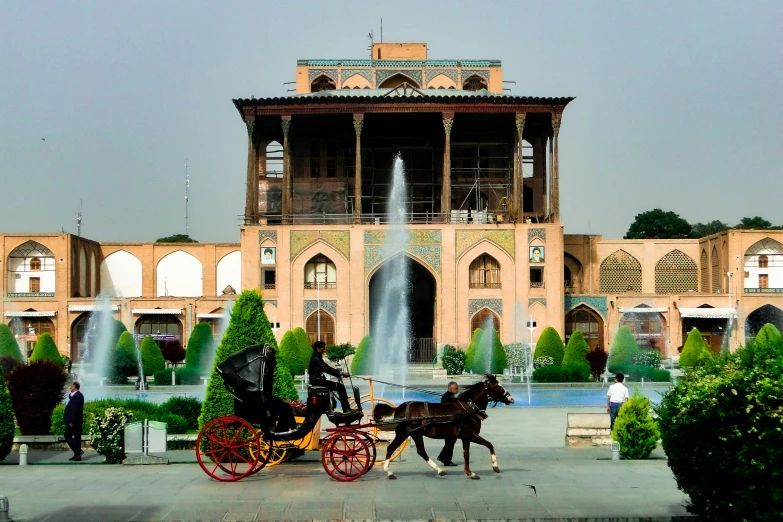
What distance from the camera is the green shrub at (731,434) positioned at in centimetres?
624

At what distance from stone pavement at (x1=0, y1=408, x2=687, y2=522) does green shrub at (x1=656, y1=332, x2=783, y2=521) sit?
2.89 feet

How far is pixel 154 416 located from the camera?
13.4m

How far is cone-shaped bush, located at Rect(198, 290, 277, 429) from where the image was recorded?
10.7 meters

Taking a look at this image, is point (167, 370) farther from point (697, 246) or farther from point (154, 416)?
point (697, 246)

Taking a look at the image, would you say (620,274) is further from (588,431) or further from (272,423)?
(272,423)

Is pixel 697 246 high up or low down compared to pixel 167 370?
up

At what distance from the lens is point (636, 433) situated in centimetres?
1112

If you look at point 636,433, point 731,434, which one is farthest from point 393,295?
point 731,434

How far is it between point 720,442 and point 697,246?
1349 inches

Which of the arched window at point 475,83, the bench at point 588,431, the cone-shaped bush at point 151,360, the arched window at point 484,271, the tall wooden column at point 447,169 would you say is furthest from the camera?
the arched window at point 475,83

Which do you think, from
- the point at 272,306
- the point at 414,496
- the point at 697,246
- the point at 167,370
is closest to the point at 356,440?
the point at 414,496

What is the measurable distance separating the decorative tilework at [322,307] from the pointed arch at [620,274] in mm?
10721

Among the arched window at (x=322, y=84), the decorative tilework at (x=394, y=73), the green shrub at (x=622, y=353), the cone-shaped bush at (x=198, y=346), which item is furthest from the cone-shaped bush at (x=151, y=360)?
the decorative tilework at (x=394, y=73)

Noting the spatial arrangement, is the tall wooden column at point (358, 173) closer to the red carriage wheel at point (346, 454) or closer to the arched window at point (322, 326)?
the arched window at point (322, 326)
